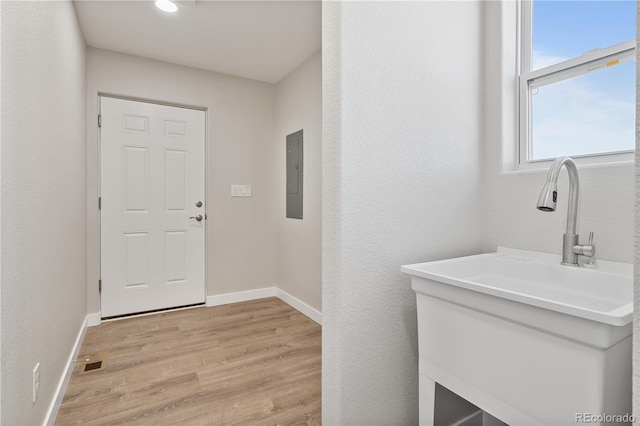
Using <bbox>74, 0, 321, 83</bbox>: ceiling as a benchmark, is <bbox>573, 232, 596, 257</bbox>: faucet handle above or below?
below

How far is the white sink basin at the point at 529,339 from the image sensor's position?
28.9 inches

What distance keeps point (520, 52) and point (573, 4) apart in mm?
249

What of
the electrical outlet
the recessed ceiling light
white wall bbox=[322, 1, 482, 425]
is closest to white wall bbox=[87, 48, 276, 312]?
the recessed ceiling light

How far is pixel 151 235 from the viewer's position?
304 centimetres

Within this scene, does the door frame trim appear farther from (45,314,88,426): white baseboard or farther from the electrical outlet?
the electrical outlet

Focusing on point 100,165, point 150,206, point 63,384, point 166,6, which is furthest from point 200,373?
point 166,6

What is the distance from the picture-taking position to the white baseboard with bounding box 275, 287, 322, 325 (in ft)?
9.37

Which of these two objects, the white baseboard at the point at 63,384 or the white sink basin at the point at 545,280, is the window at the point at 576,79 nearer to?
the white sink basin at the point at 545,280

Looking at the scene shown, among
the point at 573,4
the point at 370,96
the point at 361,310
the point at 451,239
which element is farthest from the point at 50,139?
the point at 573,4

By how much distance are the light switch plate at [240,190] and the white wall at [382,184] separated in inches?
91.7

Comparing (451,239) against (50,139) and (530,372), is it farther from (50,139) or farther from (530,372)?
(50,139)

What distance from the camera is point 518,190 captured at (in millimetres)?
1442

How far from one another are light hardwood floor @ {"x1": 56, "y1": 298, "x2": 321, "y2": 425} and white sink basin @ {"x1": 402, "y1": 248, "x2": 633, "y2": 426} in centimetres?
89

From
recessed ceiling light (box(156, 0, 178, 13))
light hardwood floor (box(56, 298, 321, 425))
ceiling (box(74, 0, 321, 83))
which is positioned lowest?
light hardwood floor (box(56, 298, 321, 425))
